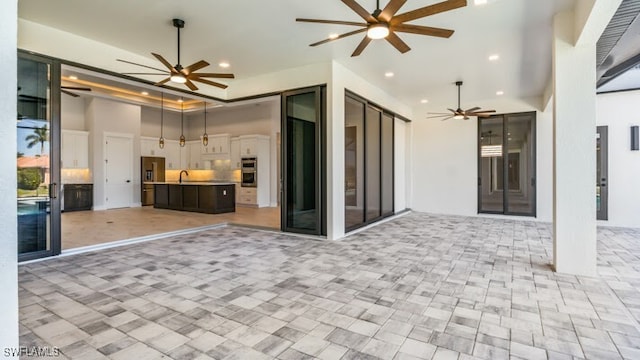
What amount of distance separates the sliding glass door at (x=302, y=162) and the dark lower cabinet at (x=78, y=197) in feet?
24.9

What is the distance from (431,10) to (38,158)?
5.57 meters

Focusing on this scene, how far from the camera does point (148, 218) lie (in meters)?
8.36

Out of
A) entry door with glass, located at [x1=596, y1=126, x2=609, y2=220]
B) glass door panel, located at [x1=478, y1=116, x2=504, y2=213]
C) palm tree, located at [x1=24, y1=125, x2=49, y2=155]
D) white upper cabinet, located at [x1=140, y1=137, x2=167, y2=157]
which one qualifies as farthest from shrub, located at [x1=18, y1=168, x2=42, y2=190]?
entry door with glass, located at [x1=596, y1=126, x2=609, y2=220]

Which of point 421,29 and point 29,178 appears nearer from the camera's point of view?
point 421,29

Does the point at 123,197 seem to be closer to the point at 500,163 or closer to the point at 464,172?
the point at 464,172

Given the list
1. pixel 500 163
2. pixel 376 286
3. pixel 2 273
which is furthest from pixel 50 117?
pixel 500 163

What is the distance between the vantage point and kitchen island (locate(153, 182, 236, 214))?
946 cm

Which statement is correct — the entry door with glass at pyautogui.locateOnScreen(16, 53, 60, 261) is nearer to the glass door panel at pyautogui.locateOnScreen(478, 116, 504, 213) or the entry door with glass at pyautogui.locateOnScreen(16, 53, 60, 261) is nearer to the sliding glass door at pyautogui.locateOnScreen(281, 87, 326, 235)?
the sliding glass door at pyautogui.locateOnScreen(281, 87, 326, 235)

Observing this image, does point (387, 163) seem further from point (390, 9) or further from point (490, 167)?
point (390, 9)

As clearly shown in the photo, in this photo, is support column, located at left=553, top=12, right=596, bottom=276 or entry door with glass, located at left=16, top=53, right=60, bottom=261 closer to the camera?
support column, located at left=553, top=12, right=596, bottom=276

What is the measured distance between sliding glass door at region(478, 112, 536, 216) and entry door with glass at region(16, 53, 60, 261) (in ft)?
31.9

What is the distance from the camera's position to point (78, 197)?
9.84 m

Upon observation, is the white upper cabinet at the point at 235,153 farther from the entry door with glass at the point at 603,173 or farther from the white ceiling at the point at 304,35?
the entry door with glass at the point at 603,173

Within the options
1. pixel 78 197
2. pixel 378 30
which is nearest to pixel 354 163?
pixel 378 30
